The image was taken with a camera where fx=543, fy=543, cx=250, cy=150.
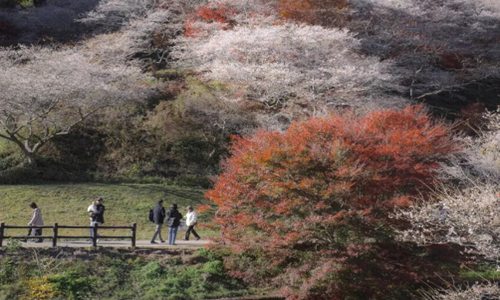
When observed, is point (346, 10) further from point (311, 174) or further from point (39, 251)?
point (39, 251)

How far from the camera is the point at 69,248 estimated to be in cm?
1498

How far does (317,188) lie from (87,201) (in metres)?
11.7

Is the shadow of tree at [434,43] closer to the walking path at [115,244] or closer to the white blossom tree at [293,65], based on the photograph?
the white blossom tree at [293,65]

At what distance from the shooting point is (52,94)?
24.3m

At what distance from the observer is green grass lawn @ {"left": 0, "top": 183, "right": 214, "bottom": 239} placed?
19.9 m

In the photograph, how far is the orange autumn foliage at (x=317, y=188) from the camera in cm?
1306

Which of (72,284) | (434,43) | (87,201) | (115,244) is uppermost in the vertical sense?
(434,43)

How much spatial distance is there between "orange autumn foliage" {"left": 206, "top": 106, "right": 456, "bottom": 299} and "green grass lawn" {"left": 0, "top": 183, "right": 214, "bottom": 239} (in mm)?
6024

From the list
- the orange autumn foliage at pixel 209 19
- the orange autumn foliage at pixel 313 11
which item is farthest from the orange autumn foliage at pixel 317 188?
the orange autumn foliage at pixel 209 19

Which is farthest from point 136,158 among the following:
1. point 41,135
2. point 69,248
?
point 69,248

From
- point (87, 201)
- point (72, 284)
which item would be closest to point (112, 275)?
point (72, 284)

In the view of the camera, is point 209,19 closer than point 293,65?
No

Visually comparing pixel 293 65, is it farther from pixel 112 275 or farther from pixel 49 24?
pixel 49 24

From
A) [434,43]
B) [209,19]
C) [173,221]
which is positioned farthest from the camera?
[434,43]
